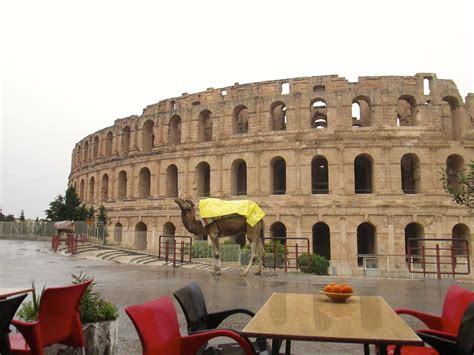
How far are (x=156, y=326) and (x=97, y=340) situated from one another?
1594 mm

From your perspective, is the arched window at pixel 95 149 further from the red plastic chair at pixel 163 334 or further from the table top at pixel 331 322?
the red plastic chair at pixel 163 334

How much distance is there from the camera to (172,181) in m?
32.6

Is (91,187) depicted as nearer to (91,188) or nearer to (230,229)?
(91,188)

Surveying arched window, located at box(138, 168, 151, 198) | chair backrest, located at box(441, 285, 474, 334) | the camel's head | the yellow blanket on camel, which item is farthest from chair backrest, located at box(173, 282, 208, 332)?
arched window, located at box(138, 168, 151, 198)

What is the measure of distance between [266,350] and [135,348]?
8.13 feet

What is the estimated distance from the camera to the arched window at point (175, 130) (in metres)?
32.4

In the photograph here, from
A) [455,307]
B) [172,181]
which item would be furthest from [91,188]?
[455,307]

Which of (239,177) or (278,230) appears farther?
(239,177)

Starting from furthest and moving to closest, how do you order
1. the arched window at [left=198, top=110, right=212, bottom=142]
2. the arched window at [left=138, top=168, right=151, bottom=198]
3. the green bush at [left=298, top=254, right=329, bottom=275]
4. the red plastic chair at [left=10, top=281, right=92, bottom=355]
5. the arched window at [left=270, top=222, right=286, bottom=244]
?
the arched window at [left=138, top=168, right=151, bottom=198] → the arched window at [left=198, top=110, right=212, bottom=142] → the arched window at [left=270, top=222, right=286, bottom=244] → the green bush at [left=298, top=254, right=329, bottom=275] → the red plastic chair at [left=10, top=281, right=92, bottom=355]

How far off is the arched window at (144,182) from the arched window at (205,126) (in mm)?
6003

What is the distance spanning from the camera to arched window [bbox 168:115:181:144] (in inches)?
1276

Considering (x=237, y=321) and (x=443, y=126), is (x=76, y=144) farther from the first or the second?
(x=237, y=321)

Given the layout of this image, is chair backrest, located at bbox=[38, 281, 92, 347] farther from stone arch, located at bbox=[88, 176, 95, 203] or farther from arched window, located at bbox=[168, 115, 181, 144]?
stone arch, located at bbox=[88, 176, 95, 203]

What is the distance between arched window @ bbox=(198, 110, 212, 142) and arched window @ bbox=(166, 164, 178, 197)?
Answer: 346 cm
